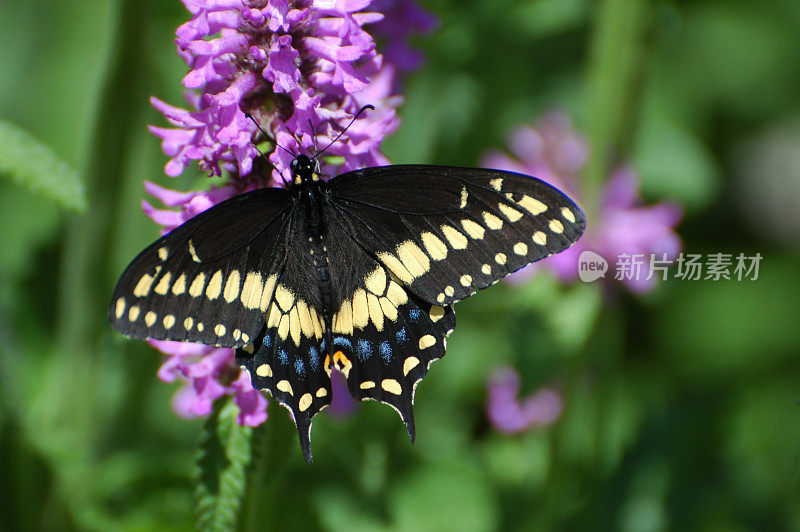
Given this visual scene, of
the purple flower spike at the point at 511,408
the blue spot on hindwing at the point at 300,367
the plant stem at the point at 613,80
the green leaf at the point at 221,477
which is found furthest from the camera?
the purple flower spike at the point at 511,408

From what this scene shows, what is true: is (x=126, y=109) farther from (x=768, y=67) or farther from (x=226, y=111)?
(x=768, y=67)

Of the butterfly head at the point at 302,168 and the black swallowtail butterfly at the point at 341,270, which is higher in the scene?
the butterfly head at the point at 302,168

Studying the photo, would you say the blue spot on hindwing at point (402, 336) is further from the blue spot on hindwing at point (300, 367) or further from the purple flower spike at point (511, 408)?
the purple flower spike at point (511, 408)

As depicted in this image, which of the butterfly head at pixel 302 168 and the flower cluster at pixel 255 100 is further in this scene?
the butterfly head at pixel 302 168

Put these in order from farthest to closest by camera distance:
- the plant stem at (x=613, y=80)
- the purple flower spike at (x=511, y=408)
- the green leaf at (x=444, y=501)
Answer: the purple flower spike at (x=511, y=408) < the green leaf at (x=444, y=501) < the plant stem at (x=613, y=80)

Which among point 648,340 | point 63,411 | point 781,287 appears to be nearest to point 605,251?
point 648,340

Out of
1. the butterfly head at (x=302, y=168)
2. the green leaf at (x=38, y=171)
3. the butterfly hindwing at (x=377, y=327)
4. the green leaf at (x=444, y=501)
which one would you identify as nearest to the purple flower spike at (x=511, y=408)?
the green leaf at (x=444, y=501)

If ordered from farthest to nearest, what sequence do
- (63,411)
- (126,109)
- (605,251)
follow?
1. (605,251)
2. (63,411)
3. (126,109)
